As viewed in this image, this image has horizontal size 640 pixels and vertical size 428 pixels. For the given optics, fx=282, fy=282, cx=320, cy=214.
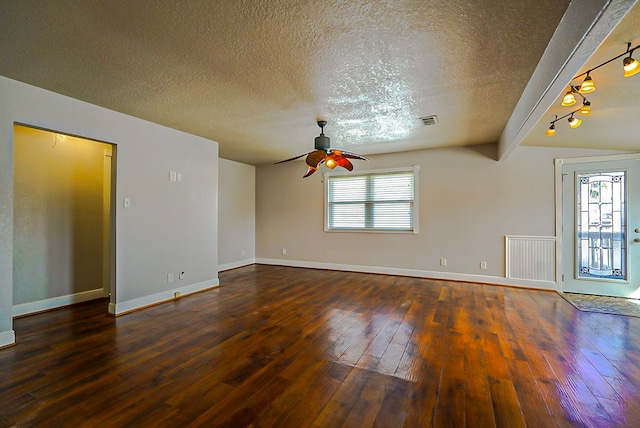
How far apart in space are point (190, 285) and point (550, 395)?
14.4ft

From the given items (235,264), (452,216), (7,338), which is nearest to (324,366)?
(7,338)

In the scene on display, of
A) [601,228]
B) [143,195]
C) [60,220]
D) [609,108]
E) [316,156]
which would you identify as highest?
[609,108]

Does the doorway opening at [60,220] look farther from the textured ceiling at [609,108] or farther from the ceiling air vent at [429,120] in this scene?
the textured ceiling at [609,108]

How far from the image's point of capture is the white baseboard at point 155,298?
350 cm

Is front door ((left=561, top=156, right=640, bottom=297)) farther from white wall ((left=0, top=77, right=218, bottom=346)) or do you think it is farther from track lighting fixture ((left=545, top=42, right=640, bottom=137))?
white wall ((left=0, top=77, right=218, bottom=346))

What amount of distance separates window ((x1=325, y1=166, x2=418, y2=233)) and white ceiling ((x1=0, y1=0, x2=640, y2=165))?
1934 mm

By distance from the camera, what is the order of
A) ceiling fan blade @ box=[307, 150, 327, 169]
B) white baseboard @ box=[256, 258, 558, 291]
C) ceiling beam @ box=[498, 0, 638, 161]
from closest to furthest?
1. ceiling beam @ box=[498, 0, 638, 161]
2. ceiling fan blade @ box=[307, 150, 327, 169]
3. white baseboard @ box=[256, 258, 558, 291]

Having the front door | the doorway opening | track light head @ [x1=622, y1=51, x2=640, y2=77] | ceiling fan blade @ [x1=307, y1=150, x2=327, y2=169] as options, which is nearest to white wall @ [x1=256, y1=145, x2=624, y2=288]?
the front door

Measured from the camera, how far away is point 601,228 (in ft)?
13.9

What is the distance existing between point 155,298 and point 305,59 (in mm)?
3641

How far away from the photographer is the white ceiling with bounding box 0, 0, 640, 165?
1740mm

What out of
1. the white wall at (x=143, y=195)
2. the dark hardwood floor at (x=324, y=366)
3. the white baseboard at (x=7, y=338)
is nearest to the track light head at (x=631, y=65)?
the dark hardwood floor at (x=324, y=366)

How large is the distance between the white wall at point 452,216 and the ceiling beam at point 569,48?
7.14ft

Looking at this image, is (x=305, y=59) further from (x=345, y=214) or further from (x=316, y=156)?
(x=345, y=214)
